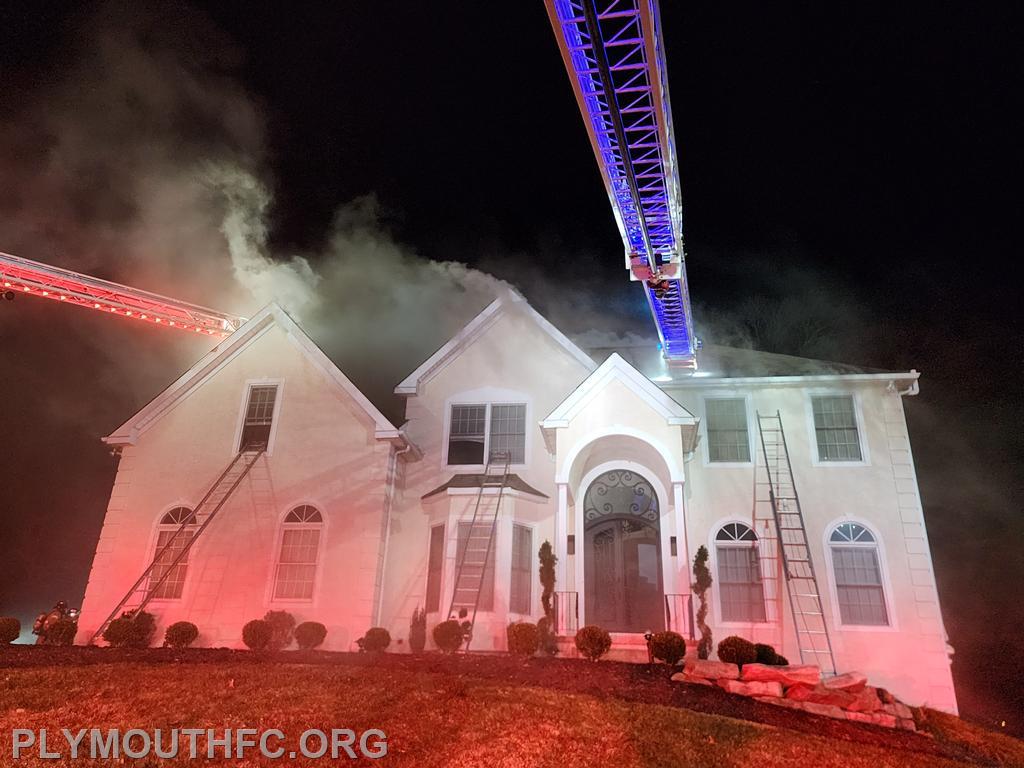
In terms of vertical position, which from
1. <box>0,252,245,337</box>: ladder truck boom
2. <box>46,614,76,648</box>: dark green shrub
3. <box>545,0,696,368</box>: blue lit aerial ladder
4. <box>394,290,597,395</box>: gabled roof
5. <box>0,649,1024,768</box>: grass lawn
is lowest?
<box>0,649,1024,768</box>: grass lawn

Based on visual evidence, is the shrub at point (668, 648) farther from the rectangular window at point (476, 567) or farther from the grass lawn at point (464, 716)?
the rectangular window at point (476, 567)

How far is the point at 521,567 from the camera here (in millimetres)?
15633

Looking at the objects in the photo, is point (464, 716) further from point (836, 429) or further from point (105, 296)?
point (105, 296)

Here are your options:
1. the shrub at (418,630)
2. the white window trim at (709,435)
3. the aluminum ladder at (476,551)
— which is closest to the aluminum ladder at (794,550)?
the white window trim at (709,435)

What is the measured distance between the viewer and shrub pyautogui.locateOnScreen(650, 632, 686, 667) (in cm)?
1129

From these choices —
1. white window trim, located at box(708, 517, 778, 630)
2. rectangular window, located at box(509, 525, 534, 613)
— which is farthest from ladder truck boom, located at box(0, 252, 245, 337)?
white window trim, located at box(708, 517, 778, 630)

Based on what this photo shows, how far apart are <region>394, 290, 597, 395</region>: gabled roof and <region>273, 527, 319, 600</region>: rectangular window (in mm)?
4294

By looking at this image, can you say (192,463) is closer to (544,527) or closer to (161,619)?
(161,619)

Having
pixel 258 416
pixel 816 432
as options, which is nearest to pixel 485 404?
pixel 258 416

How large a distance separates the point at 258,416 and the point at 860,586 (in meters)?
14.5

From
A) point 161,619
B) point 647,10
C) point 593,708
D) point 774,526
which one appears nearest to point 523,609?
point 774,526

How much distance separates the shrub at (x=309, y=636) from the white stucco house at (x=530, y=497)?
0.46 metres

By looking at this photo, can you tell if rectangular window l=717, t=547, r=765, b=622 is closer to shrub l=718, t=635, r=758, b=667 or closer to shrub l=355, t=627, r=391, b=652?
shrub l=718, t=635, r=758, b=667

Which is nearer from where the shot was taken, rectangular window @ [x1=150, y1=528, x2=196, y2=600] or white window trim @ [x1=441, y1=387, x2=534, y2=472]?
rectangular window @ [x1=150, y1=528, x2=196, y2=600]
